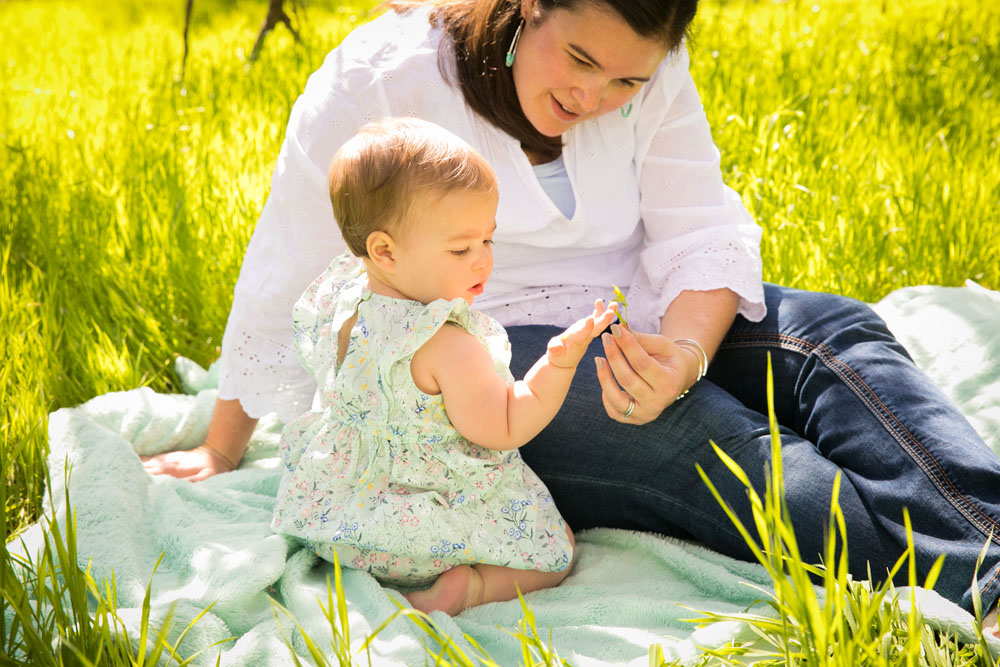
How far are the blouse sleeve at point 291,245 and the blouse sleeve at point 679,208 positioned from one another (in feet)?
2.14

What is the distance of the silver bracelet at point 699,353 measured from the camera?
195 cm

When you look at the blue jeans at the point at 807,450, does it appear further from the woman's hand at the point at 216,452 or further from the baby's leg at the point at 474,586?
the woman's hand at the point at 216,452

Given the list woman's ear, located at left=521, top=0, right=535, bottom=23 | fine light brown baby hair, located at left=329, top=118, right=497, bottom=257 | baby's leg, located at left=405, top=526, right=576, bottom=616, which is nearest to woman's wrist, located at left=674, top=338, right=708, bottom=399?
baby's leg, located at left=405, top=526, right=576, bottom=616

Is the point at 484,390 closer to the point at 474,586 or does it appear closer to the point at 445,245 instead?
the point at 445,245

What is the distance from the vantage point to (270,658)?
150 centimetres

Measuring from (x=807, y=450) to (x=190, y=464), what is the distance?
1365 mm

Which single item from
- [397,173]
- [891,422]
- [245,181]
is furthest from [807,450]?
[245,181]

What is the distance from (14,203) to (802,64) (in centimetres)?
340

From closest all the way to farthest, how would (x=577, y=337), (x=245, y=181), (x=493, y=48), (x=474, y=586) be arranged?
(x=577, y=337)
(x=474, y=586)
(x=493, y=48)
(x=245, y=181)

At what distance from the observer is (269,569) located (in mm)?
1675

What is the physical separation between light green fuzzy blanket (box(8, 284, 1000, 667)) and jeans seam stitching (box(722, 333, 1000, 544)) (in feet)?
0.68

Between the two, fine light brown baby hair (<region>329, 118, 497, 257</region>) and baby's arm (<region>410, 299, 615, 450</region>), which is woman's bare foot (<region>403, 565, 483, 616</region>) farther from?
fine light brown baby hair (<region>329, 118, 497, 257</region>)

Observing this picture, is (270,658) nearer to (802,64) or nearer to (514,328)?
(514,328)

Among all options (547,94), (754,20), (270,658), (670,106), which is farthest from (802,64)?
(270,658)
